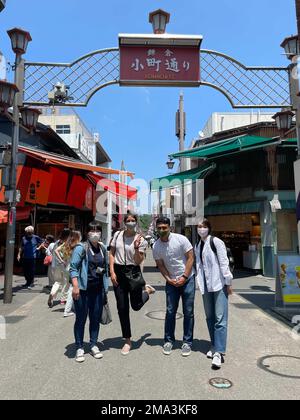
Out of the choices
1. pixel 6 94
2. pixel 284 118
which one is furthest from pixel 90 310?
pixel 284 118

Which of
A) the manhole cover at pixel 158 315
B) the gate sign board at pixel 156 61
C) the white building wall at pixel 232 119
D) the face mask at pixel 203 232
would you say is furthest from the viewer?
the white building wall at pixel 232 119

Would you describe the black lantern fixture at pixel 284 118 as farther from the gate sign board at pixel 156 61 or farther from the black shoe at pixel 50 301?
the black shoe at pixel 50 301

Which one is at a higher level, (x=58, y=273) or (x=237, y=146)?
(x=237, y=146)

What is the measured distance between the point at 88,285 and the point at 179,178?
11.1m

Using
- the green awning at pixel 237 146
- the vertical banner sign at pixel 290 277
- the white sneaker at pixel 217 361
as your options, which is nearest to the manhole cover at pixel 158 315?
the vertical banner sign at pixel 290 277

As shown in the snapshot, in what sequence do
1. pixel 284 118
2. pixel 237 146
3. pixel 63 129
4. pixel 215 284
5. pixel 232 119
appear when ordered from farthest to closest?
pixel 63 129 < pixel 232 119 < pixel 237 146 < pixel 284 118 < pixel 215 284

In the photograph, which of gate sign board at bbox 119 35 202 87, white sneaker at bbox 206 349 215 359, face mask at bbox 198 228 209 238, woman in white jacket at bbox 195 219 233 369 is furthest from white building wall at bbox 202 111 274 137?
white sneaker at bbox 206 349 215 359

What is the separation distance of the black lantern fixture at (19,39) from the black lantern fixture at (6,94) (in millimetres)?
1329

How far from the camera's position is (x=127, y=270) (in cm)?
484

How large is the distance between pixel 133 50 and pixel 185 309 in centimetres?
720

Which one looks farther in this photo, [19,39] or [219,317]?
[19,39]

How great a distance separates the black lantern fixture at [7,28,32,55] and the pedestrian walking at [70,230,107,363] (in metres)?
6.63

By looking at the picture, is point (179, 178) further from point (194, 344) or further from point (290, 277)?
point (194, 344)

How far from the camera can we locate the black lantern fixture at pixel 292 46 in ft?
A: 28.4
